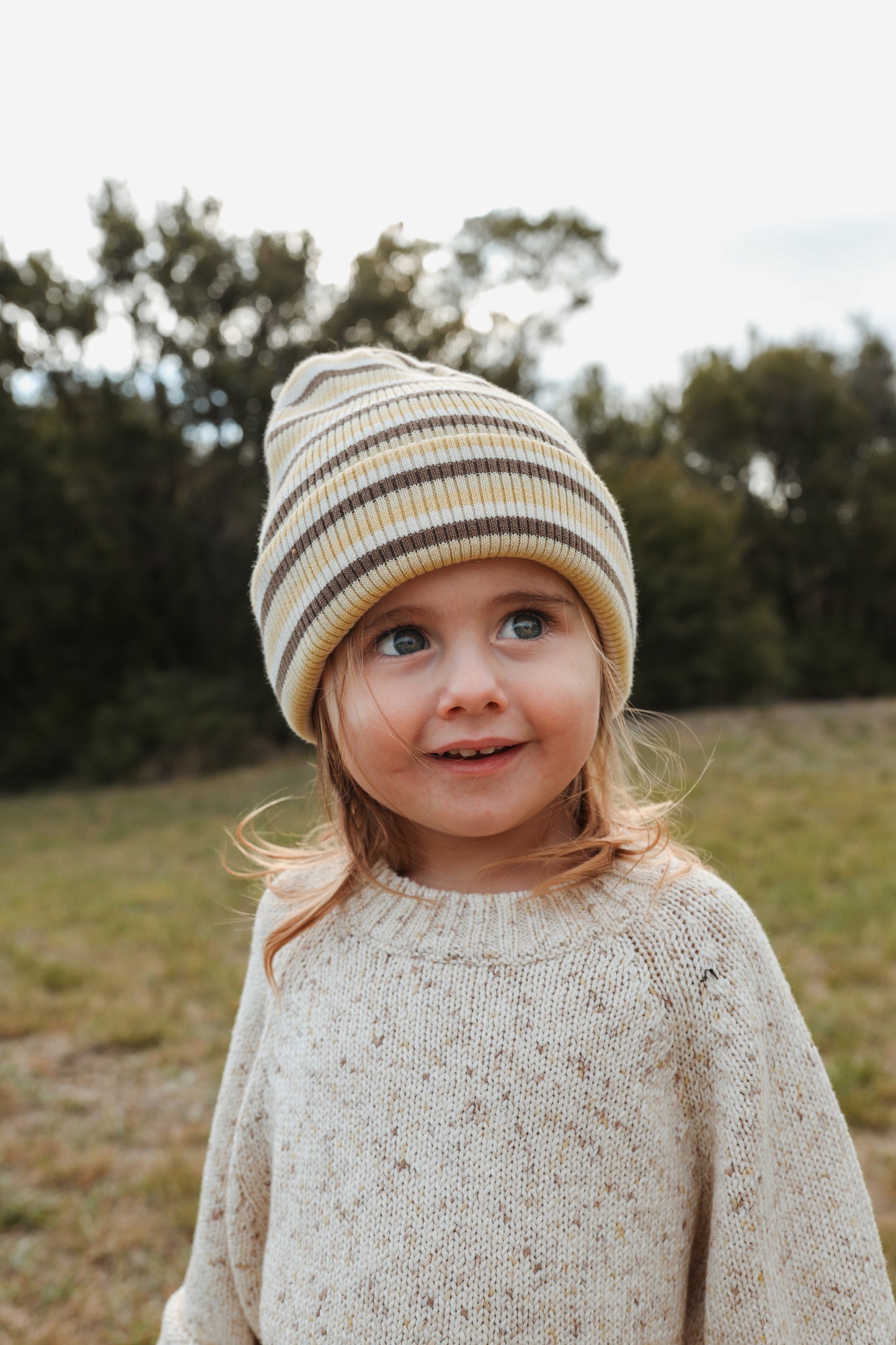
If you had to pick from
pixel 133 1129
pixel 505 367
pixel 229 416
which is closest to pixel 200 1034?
pixel 133 1129

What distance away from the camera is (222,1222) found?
152 cm

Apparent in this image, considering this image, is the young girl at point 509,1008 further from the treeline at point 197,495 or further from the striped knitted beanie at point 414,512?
the treeline at point 197,495

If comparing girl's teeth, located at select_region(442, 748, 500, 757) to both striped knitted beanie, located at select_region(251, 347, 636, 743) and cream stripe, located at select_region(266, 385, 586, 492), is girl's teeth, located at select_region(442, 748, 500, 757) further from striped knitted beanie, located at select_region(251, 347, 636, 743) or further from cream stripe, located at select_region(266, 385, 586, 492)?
cream stripe, located at select_region(266, 385, 586, 492)

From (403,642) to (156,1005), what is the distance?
360cm

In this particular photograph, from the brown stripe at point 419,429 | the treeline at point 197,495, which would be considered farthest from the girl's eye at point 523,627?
the treeline at point 197,495

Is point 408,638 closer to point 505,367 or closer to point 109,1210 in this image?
point 109,1210

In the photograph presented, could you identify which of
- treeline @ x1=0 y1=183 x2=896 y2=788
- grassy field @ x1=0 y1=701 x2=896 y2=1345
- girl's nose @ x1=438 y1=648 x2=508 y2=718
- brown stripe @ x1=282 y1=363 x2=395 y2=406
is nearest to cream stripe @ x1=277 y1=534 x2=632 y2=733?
girl's nose @ x1=438 y1=648 x2=508 y2=718

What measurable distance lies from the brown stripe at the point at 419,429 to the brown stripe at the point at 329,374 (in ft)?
0.61

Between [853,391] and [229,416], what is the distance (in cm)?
1316

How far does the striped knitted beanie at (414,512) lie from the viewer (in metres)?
1.22

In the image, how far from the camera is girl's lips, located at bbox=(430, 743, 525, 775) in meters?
1.21

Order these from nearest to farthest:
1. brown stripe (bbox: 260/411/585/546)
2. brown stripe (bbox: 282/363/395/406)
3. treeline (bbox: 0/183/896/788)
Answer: brown stripe (bbox: 260/411/585/546)
brown stripe (bbox: 282/363/395/406)
treeline (bbox: 0/183/896/788)

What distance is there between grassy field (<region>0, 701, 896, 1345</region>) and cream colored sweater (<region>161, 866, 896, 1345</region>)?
47.3 inches

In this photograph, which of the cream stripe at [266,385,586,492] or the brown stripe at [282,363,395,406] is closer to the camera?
the cream stripe at [266,385,586,492]
